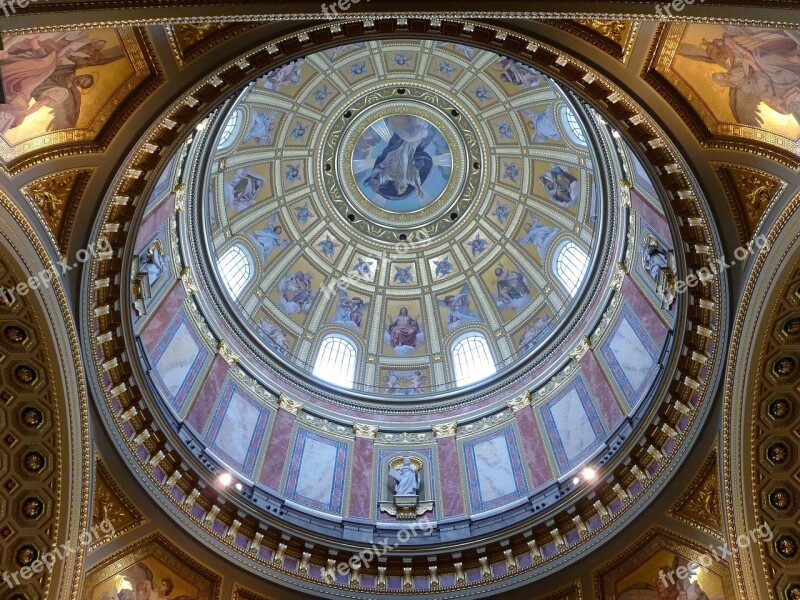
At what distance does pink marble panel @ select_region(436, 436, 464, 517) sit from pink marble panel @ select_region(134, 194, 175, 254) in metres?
13.5

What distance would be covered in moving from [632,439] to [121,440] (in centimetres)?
1506

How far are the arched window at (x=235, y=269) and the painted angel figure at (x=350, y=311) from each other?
16.2 ft

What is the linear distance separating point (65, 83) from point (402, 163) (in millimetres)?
24770

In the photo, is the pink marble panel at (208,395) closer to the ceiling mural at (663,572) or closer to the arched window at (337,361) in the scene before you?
the arched window at (337,361)

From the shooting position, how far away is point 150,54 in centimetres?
1548

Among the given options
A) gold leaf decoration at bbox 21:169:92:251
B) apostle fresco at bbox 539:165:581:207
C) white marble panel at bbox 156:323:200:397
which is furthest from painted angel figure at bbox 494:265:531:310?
gold leaf decoration at bbox 21:169:92:251

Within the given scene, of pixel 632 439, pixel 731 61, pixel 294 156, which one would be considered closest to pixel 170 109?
pixel 731 61

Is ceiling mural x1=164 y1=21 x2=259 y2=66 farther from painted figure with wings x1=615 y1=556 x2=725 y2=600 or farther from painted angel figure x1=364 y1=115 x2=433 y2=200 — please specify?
painted angel figure x1=364 y1=115 x2=433 y2=200

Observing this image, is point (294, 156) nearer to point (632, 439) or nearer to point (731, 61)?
point (632, 439)

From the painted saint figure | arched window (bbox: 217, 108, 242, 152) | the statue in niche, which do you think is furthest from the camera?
the painted saint figure

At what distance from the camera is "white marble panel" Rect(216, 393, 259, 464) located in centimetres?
2550

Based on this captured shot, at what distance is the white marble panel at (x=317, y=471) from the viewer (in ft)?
85.6

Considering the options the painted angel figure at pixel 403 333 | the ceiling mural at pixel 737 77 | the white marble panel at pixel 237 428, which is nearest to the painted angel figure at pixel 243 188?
the painted angel figure at pixel 403 333

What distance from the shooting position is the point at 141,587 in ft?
66.6
